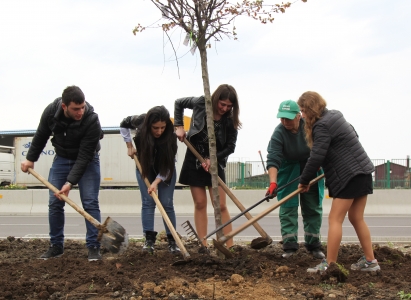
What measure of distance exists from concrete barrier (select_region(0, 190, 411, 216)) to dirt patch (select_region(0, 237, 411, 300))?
8.53 metres

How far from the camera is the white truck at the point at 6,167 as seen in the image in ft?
90.3

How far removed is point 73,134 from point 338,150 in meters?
2.79

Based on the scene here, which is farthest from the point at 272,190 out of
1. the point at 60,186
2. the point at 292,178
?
the point at 60,186

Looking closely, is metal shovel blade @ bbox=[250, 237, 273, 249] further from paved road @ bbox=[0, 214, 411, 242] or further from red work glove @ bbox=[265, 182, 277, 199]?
paved road @ bbox=[0, 214, 411, 242]

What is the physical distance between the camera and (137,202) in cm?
1447

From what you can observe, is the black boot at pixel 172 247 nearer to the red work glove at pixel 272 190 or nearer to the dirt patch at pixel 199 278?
the dirt patch at pixel 199 278

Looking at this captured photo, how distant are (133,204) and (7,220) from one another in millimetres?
3230

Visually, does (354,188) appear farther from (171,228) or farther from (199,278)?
(171,228)

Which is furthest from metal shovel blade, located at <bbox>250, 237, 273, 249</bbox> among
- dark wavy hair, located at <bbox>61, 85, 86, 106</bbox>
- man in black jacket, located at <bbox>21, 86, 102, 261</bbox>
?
dark wavy hair, located at <bbox>61, 85, 86, 106</bbox>

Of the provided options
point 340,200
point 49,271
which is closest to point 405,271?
point 340,200

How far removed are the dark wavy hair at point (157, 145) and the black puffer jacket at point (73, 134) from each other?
0.50m

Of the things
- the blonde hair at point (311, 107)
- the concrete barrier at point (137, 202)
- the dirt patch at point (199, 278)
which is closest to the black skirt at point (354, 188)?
the blonde hair at point (311, 107)

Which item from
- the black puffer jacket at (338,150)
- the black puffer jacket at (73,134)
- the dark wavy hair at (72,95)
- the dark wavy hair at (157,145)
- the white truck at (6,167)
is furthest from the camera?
the white truck at (6,167)

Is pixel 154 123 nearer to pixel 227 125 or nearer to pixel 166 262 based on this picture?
pixel 227 125
